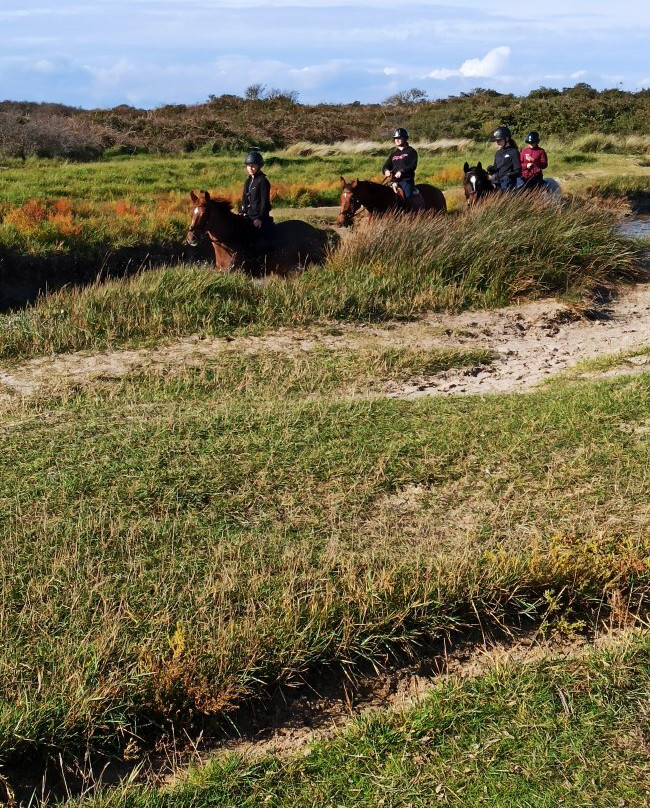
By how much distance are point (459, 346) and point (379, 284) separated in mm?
1861

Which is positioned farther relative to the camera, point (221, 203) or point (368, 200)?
point (368, 200)

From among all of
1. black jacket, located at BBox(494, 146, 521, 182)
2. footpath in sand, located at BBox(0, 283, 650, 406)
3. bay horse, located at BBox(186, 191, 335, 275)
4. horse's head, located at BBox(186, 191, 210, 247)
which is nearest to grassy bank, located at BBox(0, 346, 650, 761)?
footpath in sand, located at BBox(0, 283, 650, 406)

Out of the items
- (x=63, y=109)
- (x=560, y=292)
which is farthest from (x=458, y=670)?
(x=63, y=109)

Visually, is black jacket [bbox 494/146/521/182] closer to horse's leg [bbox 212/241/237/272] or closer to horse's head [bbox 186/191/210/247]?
horse's leg [bbox 212/241/237/272]

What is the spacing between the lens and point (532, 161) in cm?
1761

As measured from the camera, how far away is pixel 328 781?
11.9 feet

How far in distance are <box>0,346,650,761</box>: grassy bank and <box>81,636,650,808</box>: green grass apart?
0.45m

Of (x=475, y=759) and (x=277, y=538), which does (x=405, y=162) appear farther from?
(x=475, y=759)

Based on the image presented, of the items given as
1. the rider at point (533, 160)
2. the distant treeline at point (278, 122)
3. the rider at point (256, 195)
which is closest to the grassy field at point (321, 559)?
the rider at point (256, 195)

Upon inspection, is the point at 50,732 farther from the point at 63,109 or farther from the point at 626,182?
the point at 63,109

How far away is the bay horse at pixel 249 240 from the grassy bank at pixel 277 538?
5302 millimetres

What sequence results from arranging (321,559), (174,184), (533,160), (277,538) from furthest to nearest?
(174,184) → (533,160) → (277,538) → (321,559)

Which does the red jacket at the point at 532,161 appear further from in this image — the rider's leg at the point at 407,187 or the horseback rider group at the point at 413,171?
the rider's leg at the point at 407,187

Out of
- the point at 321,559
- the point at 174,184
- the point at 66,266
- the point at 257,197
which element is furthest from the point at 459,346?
the point at 174,184
